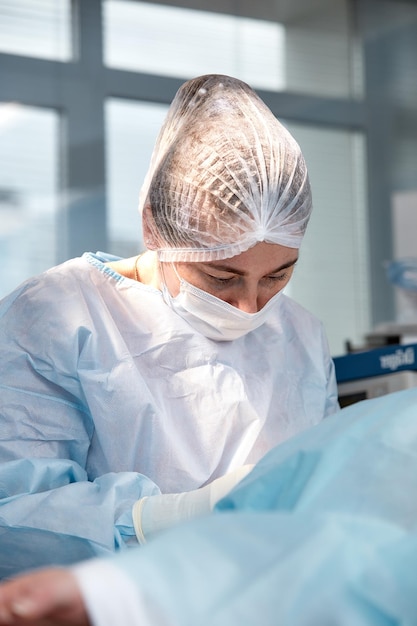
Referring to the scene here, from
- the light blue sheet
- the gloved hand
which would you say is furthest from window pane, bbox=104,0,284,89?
the light blue sheet

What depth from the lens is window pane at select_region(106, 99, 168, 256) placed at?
11.6 ft

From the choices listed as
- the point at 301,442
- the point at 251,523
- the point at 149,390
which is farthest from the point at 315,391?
the point at 251,523

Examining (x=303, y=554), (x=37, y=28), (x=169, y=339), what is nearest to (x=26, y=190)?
(x=37, y=28)

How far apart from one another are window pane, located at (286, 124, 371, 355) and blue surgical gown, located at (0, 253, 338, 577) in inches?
92.0

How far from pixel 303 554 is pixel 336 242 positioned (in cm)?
337

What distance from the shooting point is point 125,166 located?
11.7 feet

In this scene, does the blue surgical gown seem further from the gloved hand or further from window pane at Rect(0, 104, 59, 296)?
window pane at Rect(0, 104, 59, 296)

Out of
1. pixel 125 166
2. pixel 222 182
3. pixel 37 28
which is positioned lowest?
pixel 222 182

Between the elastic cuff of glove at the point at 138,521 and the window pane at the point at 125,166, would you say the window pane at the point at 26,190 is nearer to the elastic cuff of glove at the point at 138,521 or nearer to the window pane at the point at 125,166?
the window pane at the point at 125,166

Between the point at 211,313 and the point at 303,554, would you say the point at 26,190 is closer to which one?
the point at 211,313

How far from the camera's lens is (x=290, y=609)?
62 centimetres

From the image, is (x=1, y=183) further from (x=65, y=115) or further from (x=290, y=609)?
(x=290, y=609)

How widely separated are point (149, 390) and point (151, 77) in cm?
247

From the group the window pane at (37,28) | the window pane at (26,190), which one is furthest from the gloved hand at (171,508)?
the window pane at (37,28)
